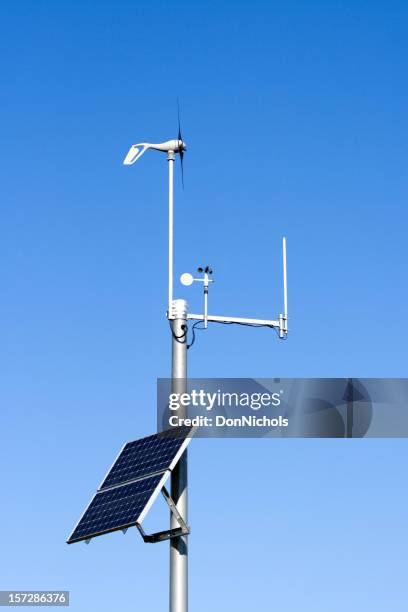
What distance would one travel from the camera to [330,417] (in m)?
36.2

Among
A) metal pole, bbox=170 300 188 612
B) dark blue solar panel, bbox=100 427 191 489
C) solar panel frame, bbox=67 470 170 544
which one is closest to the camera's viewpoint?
solar panel frame, bbox=67 470 170 544

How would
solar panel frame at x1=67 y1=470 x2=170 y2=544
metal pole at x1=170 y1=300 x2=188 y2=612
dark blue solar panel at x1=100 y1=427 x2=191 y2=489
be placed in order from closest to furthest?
1. solar panel frame at x1=67 y1=470 x2=170 y2=544
2. metal pole at x1=170 y1=300 x2=188 y2=612
3. dark blue solar panel at x1=100 y1=427 x2=191 y2=489

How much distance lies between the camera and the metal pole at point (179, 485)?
3139 cm

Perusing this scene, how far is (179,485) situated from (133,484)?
1134mm

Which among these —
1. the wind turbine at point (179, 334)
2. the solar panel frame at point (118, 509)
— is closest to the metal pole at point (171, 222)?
the wind turbine at point (179, 334)

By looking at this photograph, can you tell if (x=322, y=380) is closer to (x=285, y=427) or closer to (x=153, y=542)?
(x=285, y=427)

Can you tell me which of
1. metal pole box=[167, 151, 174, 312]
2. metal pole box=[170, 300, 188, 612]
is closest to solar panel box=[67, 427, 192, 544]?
metal pole box=[170, 300, 188, 612]

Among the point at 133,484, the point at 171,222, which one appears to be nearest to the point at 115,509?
the point at 133,484

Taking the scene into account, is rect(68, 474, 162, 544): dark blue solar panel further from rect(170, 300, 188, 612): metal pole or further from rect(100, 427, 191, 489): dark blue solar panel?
rect(170, 300, 188, 612): metal pole

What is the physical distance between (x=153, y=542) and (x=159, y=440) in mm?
2687

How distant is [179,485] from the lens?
31859mm

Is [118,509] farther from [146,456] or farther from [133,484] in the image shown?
[146,456]

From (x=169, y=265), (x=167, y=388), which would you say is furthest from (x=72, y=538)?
(x=169, y=265)

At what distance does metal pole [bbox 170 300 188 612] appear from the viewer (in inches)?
1236
